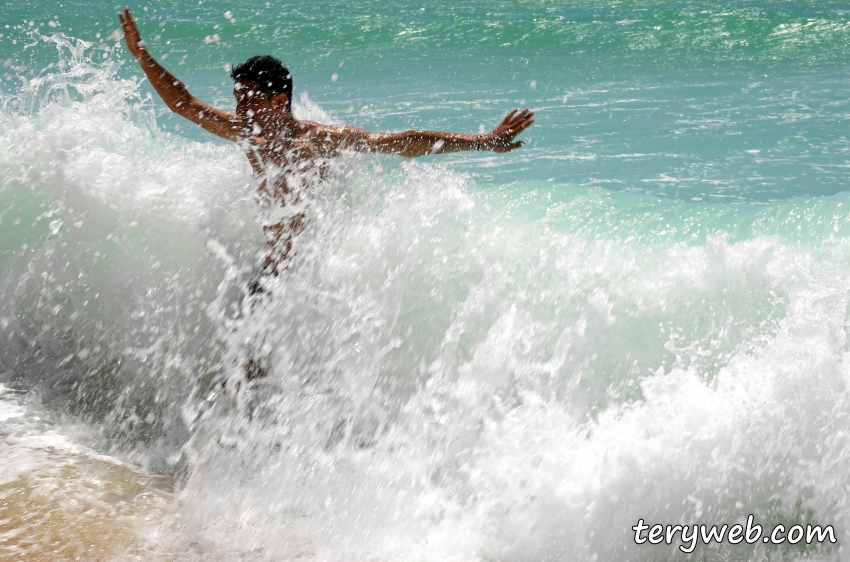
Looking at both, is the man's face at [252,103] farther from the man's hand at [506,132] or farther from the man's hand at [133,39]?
the man's hand at [506,132]

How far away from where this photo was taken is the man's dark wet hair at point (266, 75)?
3172 millimetres

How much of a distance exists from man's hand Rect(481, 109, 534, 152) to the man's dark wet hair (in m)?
0.87

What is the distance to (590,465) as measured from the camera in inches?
117

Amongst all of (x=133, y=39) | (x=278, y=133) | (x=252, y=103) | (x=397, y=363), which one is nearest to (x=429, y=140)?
(x=278, y=133)

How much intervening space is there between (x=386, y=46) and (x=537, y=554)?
11.6m

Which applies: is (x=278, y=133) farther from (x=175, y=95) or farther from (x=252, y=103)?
(x=175, y=95)

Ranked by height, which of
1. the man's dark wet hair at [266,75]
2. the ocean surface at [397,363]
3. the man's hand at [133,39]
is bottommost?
the ocean surface at [397,363]

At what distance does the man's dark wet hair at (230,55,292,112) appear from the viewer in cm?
317

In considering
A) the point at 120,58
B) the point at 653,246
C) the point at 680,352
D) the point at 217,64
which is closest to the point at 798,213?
the point at 653,246

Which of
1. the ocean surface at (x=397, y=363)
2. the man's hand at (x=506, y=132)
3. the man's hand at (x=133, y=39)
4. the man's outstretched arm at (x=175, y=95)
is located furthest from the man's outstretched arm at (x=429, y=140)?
the man's hand at (x=133, y=39)

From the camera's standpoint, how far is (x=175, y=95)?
322 cm

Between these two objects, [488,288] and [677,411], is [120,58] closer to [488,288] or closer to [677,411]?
[488,288]

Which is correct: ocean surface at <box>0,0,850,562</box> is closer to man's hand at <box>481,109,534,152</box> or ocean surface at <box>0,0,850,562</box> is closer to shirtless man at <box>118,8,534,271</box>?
shirtless man at <box>118,8,534,271</box>

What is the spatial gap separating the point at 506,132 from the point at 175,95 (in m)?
1.40
